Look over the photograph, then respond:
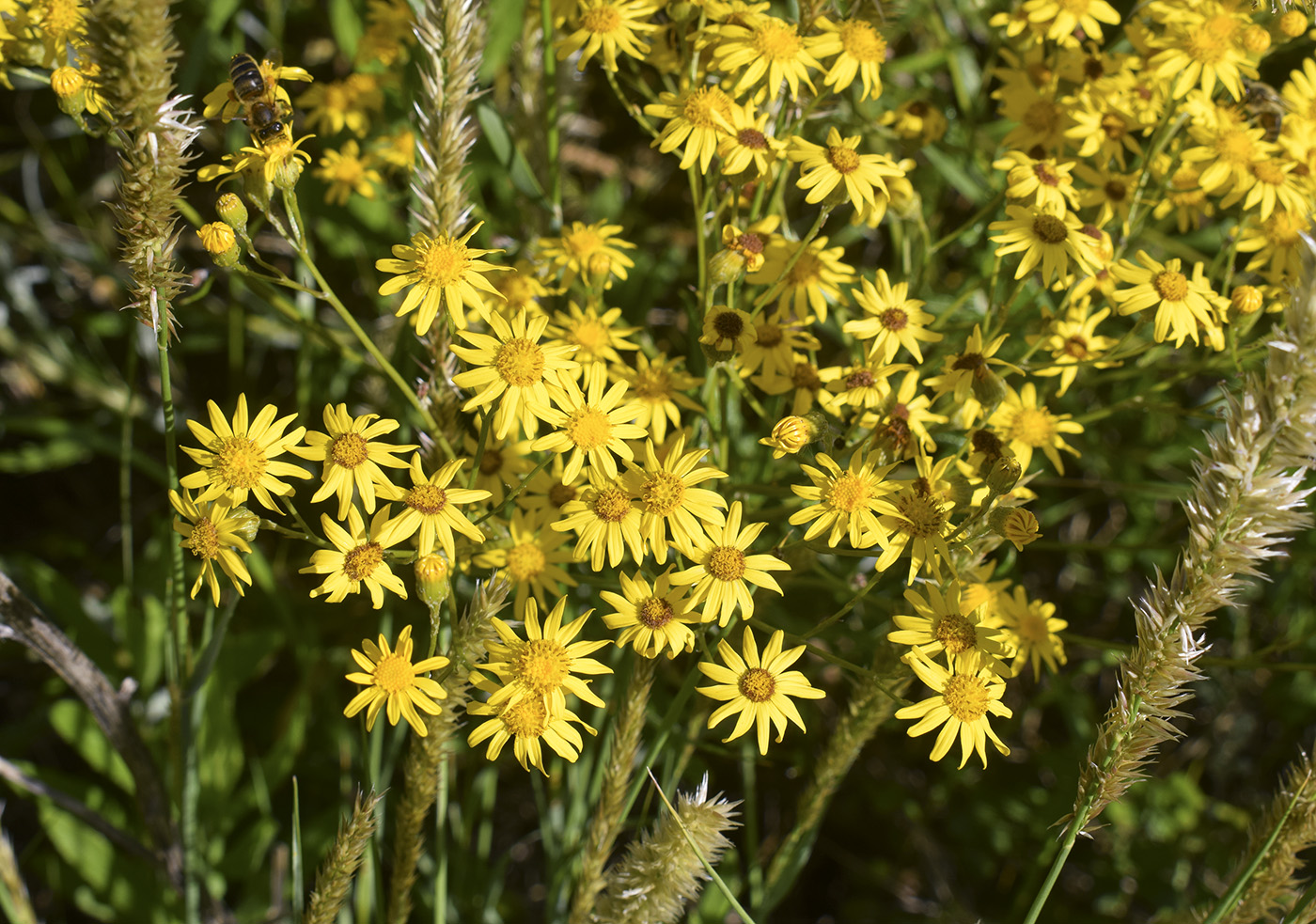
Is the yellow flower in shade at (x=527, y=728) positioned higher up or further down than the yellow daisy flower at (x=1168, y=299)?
further down

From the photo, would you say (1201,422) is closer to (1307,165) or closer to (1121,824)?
(1307,165)

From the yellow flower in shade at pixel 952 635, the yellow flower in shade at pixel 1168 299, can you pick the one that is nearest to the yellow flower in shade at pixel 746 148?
the yellow flower in shade at pixel 1168 299

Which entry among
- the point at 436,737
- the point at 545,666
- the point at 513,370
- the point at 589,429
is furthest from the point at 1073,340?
the point at 436,737

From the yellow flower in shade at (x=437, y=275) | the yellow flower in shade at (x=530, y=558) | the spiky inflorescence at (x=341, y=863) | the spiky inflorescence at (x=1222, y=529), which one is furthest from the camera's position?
the yellow flower in shade at (x=530, y=558)

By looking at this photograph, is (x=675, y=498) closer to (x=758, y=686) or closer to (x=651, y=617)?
(x=651, y=617)

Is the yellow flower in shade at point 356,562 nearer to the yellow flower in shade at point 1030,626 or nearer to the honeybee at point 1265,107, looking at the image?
the yellow flower in shade at point 1030,626

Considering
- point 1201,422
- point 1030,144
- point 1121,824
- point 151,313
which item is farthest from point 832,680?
point 151,313

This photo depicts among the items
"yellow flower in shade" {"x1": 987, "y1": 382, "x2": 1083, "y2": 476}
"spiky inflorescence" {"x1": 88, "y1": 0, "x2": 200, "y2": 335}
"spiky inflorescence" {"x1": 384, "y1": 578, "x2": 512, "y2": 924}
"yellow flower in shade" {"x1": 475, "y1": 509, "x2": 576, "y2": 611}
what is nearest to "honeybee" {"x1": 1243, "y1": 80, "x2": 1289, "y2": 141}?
"yellow flower in shade" {"x1": 987, "y1": 382, "x2": 1083, "y2": 476}
